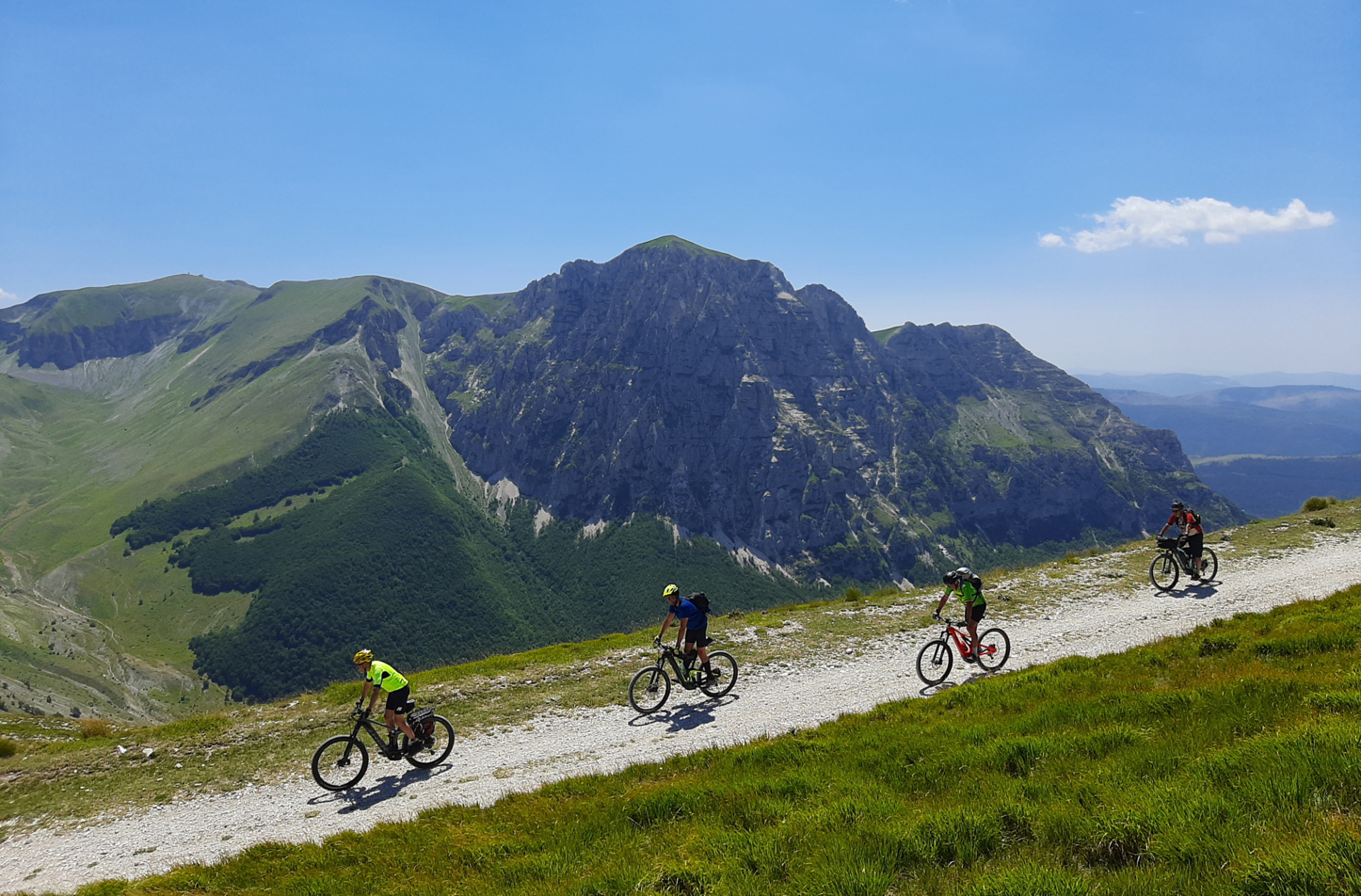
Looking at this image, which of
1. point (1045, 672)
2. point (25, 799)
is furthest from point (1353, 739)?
point (25, 799)

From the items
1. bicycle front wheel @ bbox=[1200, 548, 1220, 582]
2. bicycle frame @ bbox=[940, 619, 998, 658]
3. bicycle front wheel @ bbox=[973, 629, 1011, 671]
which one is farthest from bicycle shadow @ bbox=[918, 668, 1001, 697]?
bicycle front wheel @ bbox=[1200, 548, 1220, 582]

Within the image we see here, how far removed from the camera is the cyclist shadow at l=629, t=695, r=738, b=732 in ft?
55.8

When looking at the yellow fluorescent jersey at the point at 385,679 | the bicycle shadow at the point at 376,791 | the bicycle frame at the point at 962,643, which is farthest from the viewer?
the bicycle frame at the point at 962,643

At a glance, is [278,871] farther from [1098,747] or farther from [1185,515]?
[1185,515]

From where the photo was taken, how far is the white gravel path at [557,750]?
1350cm

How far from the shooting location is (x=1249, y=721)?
29.1ft

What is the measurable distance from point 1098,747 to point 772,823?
5.22 meters

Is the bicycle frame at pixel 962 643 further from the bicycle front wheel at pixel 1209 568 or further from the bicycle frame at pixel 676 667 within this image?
the bicycle front wheel at pixel 1209 568

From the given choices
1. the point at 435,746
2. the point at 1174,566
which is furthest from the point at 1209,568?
the point at 435,746

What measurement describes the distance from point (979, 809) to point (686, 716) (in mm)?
11430

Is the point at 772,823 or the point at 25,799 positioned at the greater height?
the point at 772,823

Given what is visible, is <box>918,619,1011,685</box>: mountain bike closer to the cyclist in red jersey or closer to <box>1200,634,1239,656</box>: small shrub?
<box>1200,634,1239,656</box>: small shrub

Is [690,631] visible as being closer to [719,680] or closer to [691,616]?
[691,616]

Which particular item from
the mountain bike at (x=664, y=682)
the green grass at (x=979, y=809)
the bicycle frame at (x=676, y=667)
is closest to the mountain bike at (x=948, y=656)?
the green grass at (x=979, y=809)
